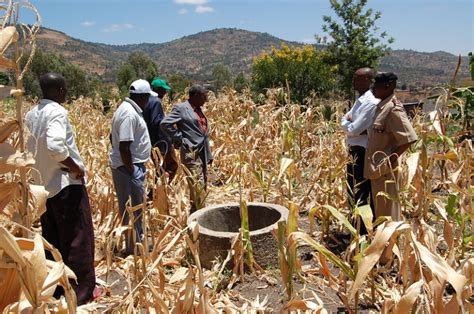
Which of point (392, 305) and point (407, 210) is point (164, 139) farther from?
point (392, 305)

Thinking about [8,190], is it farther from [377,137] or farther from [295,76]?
[295,76]

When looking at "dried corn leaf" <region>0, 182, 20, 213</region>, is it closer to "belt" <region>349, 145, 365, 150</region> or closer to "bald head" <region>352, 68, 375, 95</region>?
"belt" <region>349, 145, 365, 150</region>

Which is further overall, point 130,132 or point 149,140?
point 149,140

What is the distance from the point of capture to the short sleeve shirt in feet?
11.6

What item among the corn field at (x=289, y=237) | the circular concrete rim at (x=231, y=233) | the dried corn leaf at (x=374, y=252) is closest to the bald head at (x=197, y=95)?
the corn field at (x=289, y=237)

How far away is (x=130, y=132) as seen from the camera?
3529 mm

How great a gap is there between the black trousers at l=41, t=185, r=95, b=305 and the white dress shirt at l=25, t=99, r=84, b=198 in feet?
0.30

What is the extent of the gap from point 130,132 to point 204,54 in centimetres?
11447

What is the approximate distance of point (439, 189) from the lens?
5.55 m

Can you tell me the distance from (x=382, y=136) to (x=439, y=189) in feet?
→ 8.62

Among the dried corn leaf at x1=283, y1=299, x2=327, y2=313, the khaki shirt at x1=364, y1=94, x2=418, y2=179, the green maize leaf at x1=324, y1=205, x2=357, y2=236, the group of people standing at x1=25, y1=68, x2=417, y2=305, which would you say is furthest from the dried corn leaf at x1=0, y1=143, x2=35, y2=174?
the khaki shirt at x1=364, y1=94, x2=418, y2=179

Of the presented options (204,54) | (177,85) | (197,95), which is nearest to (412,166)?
(197,95)

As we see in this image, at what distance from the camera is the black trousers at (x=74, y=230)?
9.58 feet

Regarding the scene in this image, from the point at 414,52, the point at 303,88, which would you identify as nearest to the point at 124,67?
the point at 303,88
